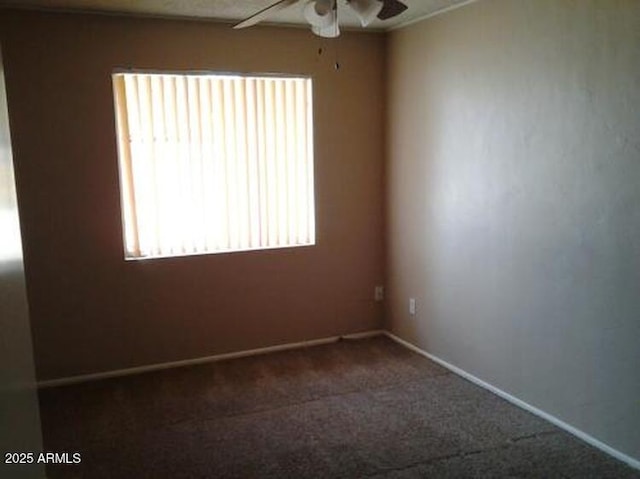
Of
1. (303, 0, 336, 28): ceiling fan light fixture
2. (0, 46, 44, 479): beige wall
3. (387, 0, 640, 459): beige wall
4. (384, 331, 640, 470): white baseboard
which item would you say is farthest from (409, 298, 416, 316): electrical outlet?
(0, 46, 44, 479): beige wall

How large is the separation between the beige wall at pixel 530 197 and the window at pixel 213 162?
846mm

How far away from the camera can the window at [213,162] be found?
3.80 meters

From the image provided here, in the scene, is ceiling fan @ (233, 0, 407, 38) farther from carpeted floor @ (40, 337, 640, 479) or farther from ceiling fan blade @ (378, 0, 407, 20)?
carpeted floor @ (40, 337, 640, 479)

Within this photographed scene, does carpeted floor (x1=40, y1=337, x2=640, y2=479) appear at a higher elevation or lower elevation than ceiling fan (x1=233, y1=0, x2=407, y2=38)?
lower

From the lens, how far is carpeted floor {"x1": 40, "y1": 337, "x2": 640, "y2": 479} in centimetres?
270

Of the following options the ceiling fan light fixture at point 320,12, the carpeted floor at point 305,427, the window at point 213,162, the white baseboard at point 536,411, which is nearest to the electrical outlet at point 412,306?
the white baseboard at point 536,411

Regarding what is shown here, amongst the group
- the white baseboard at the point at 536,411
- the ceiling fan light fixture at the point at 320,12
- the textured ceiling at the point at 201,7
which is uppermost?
the textured ceiling at the point at 201,7

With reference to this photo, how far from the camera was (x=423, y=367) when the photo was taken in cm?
393

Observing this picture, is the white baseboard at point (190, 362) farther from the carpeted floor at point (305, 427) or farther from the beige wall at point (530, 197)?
the beige wall at point (530, 197)

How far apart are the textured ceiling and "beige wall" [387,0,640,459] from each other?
0.68 feet

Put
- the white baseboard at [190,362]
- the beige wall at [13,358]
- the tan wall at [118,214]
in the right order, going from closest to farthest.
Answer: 1. the beige wall at [13,358]
2. the tan wall at [118,214]
3. the white baseboard at [190,362]

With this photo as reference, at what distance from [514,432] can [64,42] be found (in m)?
3.59

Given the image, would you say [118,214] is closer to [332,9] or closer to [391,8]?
[332,9]

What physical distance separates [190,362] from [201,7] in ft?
8.11
